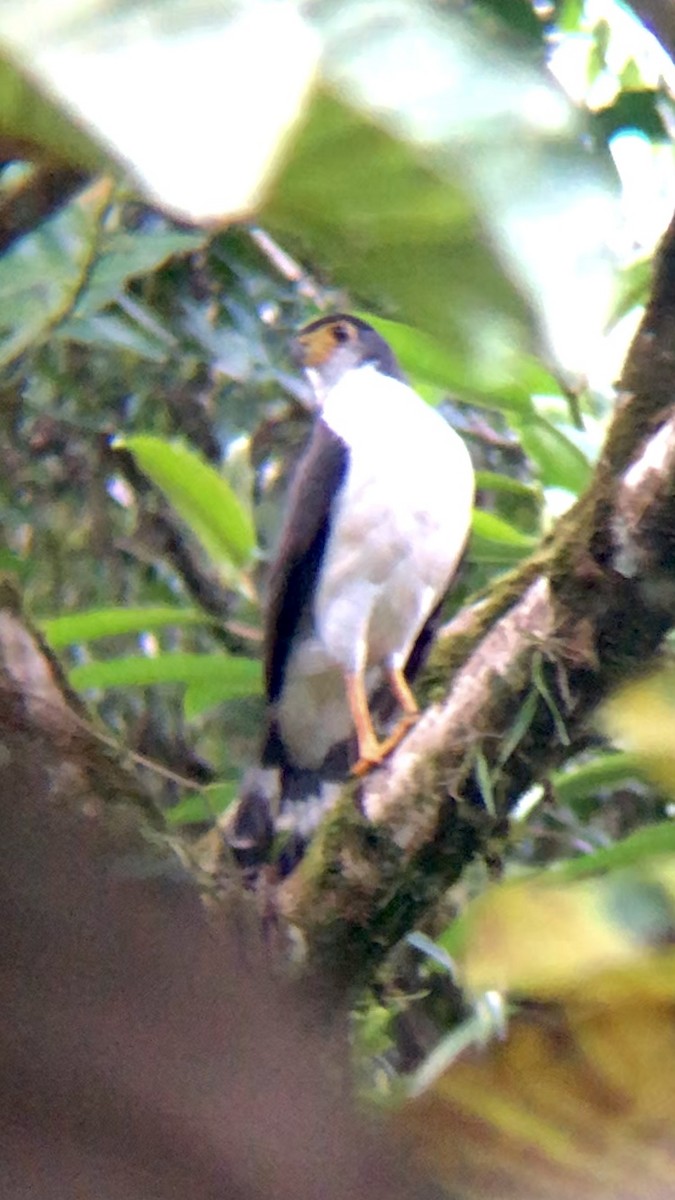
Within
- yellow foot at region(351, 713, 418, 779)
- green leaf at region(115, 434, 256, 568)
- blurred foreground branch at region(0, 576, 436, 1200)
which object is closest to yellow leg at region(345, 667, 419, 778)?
yellow foot at region(351, 713, 418, 779)

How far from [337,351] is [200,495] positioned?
28.8 inches

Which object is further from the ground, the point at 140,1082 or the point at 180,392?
the point at 140,1082

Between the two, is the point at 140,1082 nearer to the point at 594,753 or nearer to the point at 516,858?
the point at 594,753

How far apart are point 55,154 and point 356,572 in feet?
5.53

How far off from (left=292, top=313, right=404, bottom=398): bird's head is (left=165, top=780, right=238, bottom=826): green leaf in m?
0.74

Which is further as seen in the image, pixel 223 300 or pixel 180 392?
pixel 180 392

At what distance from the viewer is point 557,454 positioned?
4.64 ft

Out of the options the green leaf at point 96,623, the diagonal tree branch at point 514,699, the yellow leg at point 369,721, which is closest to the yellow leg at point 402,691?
the yellow leg at point 369,721

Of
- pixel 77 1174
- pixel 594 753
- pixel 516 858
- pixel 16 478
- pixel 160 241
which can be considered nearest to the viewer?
pixel 77 1174

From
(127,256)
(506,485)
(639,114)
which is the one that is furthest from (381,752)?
(639,114)

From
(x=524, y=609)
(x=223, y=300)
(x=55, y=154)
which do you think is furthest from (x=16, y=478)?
(x=55, y=154)

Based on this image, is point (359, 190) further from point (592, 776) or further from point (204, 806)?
point (204, 806)

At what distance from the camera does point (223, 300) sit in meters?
1.88

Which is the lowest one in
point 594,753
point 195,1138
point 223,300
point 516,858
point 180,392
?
point 516,858
